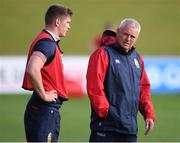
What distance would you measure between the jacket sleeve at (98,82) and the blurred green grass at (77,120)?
17.4 feet

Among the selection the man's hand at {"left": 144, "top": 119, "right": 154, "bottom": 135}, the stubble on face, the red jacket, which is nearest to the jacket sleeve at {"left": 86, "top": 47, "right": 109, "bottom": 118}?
the stubble on face

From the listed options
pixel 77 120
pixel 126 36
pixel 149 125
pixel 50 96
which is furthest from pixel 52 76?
pixel 77 120

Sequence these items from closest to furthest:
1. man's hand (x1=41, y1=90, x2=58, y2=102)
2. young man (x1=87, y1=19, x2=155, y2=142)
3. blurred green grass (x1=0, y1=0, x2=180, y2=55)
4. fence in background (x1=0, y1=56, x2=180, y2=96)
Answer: man's hand (x1=41, y1=90, x2=58, y2=102) < young man (x1=87, y1=19, x2=155, y2=142) < fence in background (x1=0, y1=56, x2=180, y2=96) < blurred green grass (x1=0, y1=0, x2=180, y2=55)

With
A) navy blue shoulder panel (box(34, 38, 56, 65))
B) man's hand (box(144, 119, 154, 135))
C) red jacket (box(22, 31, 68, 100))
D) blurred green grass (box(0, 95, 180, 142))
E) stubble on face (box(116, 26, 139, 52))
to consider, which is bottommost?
blurred green grass (box(0, 95, 180, 142))

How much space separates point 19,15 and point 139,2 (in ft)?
19.9

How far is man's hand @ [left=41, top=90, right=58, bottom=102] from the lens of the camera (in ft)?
25.2

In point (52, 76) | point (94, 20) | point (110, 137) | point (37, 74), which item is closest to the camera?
point (37, 74)

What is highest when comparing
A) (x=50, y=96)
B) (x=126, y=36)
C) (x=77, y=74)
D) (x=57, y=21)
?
(x=57, y=21)

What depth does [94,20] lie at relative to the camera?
3481 centimetres

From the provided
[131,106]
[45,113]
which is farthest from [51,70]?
[131,106]

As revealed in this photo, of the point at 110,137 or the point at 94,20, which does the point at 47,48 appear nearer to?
the point at 110,137

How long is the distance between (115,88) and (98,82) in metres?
0.24

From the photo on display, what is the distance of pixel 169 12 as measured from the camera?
1374 inches

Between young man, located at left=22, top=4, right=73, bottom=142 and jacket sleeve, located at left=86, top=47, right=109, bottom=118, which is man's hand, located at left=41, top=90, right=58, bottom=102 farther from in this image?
jacket sleeve, located at left=86, top=47, right=109, bottom=118
